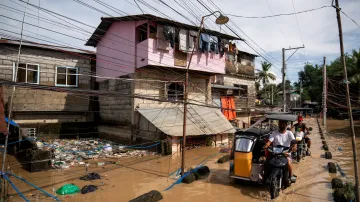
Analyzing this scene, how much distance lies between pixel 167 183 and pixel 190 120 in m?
7.09

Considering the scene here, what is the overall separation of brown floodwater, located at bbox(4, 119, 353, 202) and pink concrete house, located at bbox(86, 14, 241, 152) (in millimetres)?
2803

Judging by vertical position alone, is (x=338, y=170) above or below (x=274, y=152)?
below

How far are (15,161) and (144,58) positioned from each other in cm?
825

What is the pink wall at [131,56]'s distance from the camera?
47.0ft

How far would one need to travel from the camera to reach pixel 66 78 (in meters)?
18.0

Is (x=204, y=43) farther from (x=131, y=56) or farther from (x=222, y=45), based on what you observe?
(x=131, y=56)

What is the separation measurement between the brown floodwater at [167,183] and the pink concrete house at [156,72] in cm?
280

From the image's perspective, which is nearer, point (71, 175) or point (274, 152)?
point (274, 152)

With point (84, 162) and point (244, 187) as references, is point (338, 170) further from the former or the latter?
point (84, 162)

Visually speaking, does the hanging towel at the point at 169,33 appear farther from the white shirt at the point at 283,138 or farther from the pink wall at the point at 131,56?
the white shirt at the point at 283,138

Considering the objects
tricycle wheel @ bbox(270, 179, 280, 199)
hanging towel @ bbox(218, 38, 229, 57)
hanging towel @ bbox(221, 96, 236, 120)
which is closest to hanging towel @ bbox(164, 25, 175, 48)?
hanging towel @ bbox(218, 38, 229, 57)

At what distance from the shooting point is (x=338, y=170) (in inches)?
385

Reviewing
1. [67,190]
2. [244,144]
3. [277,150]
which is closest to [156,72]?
[244,144]

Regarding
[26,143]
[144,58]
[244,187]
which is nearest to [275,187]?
[244,187]
